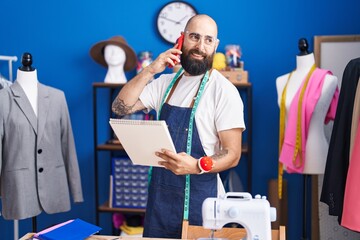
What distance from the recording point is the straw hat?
3748mm

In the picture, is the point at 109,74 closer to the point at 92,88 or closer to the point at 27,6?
the point at 92,88

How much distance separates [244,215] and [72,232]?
0.69m

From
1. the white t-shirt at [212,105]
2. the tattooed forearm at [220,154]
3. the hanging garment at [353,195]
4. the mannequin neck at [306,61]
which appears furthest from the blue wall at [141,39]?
the tattooed forearm at [220,154]

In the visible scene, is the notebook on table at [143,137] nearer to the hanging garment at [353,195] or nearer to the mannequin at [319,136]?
the hanging garment at [353,195]

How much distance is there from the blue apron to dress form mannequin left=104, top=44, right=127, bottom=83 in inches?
60.0

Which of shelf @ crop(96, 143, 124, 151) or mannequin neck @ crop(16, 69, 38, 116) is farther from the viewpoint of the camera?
shelf @ crop(96, 143, 124, 151)

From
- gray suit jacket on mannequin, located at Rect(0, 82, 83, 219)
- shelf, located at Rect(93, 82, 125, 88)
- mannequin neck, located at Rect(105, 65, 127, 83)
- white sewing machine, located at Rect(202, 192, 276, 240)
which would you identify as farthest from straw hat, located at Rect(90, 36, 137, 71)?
white sewing machine, located at Rect(202, 192, 276, 240)

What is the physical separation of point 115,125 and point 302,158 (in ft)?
5.28

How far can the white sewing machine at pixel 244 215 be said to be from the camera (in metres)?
1.69

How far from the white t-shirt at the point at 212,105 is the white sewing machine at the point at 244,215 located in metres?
0.53

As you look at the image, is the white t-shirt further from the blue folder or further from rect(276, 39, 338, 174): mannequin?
rect(276, 39, 338, 174): mannequin

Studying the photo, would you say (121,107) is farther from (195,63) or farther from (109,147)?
(109,147)

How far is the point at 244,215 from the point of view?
171 centimetres

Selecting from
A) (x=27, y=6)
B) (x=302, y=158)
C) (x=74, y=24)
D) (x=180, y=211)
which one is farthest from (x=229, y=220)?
(x=27, y=6)
